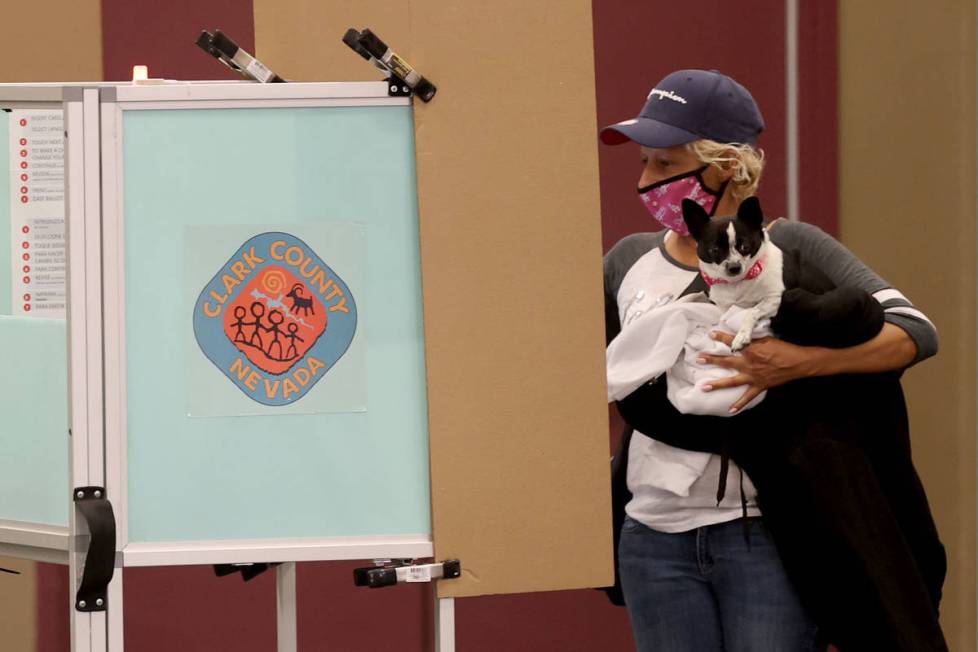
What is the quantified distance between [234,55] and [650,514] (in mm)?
834

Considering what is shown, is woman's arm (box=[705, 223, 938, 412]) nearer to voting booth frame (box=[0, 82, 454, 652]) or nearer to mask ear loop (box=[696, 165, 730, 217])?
mask ear loop (box=[696, 165, 730, 217])

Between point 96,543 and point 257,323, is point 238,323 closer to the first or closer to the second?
point 257,323

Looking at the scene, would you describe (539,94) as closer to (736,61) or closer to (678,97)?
(678,97)

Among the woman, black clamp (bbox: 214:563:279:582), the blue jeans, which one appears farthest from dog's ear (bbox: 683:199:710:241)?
black clamp (bbox: 214:563:279:582)

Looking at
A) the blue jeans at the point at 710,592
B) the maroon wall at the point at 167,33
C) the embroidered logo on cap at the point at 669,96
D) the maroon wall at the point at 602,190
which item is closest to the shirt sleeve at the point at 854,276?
the embroidered logo on cap at the point at 669,96

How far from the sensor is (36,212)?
5.54ft

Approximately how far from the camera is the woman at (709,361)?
4.96 feet

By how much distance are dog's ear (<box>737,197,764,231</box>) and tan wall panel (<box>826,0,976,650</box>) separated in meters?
1.26

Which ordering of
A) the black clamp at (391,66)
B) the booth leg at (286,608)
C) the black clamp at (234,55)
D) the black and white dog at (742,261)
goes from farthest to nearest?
the booth leg at (286,608) < the black and white dog at (742,261) < the black clamp at (234,55) < the black clamp at (391,66)

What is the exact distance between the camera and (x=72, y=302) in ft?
4.40

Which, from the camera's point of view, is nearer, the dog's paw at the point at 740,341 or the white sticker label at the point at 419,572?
the white sticker label at the point at 419,572

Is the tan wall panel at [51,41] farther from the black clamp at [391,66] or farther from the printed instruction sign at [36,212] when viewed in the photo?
the black clamp at [391,66]

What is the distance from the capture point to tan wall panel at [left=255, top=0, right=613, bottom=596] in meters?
1.33

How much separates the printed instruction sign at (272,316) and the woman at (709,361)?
483 mm
